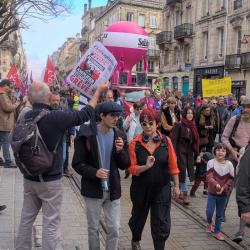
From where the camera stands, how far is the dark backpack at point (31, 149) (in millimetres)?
3307

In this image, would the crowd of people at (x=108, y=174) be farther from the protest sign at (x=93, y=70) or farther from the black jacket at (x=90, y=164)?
the protest sign at (x=93, y=70)

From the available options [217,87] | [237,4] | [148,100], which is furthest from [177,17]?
[148,100]

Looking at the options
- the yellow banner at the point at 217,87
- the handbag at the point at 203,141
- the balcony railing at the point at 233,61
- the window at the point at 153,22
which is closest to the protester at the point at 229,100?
the yellow banner at the point at 217,87

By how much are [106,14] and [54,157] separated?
2423 inches

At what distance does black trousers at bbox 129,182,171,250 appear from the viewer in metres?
3.94

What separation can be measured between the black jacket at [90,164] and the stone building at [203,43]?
23.8 metres

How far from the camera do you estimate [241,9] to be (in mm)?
26344

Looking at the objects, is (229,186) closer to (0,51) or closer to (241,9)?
(241,9)

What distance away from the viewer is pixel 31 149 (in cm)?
330

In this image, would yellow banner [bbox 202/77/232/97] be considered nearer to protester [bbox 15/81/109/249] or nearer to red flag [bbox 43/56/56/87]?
red flag [bbox 43/56/56/87]

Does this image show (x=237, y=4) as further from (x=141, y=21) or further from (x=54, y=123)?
(x=141, y=21)

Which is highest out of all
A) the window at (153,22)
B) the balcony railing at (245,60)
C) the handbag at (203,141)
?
the window at (153,22)

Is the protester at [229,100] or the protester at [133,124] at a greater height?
the protester at [229,100]

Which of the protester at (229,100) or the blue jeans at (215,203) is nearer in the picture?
the blue jeans at (215,203)
